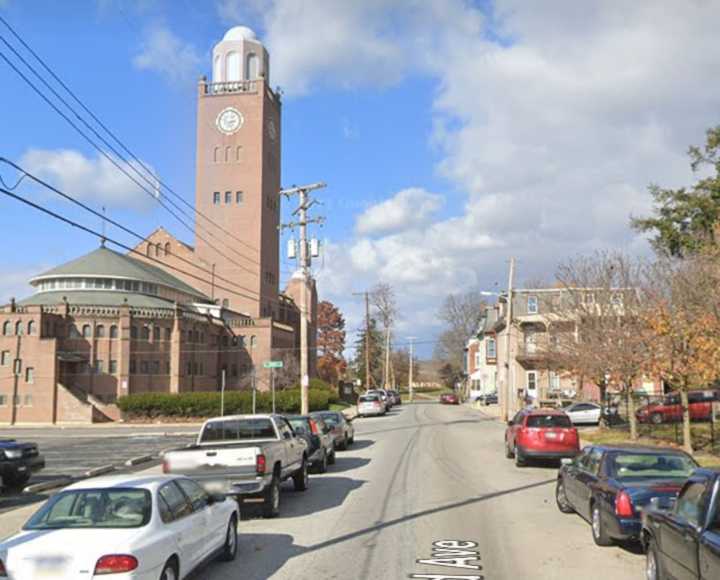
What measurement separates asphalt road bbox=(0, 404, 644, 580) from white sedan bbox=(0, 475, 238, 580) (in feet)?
2.71

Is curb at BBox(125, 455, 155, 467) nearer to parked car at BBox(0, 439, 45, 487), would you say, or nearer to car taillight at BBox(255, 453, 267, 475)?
parked car at BBox(0, 439, 45, 487)

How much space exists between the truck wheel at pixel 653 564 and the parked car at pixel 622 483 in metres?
1.24

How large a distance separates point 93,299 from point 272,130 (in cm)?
3082

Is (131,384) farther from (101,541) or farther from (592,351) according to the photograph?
(101,541)

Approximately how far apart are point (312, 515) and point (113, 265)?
58251 mm

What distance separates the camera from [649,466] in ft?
34.7

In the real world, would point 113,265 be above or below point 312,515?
above

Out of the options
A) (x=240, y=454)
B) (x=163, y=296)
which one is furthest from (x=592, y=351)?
(x=163, y=296)

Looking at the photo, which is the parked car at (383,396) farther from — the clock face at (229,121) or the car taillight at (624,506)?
the car taillight at (624,506)

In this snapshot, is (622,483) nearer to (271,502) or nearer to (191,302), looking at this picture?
(271,502)

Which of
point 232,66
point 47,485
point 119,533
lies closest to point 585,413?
point 47,485

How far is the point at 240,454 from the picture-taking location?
1226 cm

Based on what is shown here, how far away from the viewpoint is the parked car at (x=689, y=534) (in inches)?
240

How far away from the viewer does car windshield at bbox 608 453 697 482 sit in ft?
33.8
